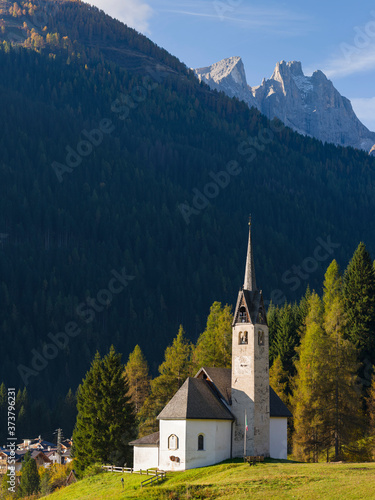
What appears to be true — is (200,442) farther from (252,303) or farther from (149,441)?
(252,303)

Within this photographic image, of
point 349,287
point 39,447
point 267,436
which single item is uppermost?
point 349,287

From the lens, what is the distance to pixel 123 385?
241ft

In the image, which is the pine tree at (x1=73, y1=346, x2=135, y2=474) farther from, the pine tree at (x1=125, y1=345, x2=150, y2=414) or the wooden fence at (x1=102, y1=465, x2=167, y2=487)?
the pine tree at (x1=125, y1=345, x2=150, y2=414)

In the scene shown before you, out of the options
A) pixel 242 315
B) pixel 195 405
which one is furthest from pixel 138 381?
pixel 195 405

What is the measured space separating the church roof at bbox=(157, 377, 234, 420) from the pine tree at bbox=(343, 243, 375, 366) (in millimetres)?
18938

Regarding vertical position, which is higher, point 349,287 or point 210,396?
point 349,287

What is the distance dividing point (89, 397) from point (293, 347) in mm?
28982

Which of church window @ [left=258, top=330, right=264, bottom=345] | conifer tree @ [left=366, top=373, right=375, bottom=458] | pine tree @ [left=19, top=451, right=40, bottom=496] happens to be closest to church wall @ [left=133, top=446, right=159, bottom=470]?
church window @ [left=258, top=330, right=264, bottom=345]

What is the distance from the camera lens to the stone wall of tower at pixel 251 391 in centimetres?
6406

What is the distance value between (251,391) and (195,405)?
532 centimetres

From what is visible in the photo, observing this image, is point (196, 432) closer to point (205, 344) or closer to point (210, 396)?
point (210, 396)

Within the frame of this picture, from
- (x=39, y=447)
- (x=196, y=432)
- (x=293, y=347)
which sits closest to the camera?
(x=196, y=432)

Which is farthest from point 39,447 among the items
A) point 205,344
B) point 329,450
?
point 329,450

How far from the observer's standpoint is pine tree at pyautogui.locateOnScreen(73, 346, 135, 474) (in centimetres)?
7088
